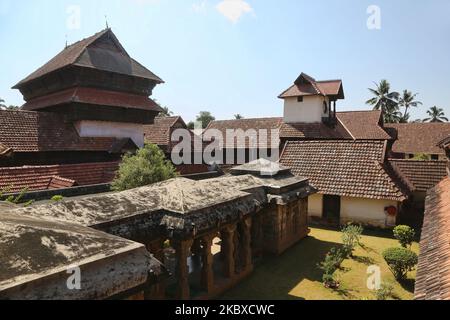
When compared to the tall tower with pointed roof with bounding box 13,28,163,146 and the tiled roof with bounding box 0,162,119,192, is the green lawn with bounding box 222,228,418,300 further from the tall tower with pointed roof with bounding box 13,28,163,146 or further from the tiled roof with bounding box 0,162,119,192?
the tall tower with pointed roof with bounding box 13,28,163,146

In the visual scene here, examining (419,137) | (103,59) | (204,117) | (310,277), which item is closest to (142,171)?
(310,277)

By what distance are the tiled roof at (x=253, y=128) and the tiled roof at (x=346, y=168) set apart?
8.39m

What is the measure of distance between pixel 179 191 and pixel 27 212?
12.5 feet

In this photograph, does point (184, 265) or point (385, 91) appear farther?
point (385, 91)

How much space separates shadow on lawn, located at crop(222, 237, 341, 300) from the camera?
9.51m

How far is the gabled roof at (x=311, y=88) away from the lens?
2873 centimetres

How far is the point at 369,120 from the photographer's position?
33.8 meters

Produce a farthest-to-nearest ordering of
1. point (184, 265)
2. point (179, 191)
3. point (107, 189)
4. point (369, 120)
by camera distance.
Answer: point (369, 120) < point (107, 189) < point (179, 191) < point (184, 265)

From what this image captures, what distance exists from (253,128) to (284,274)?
2280 cm

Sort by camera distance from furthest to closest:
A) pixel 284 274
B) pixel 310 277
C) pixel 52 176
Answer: pixel 52 176, pixel 284 274, pixel 310 277

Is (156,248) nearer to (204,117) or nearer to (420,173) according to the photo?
(420,173)

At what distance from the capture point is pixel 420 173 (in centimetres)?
1839

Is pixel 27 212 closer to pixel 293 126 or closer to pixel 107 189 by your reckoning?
pixel 107 189
